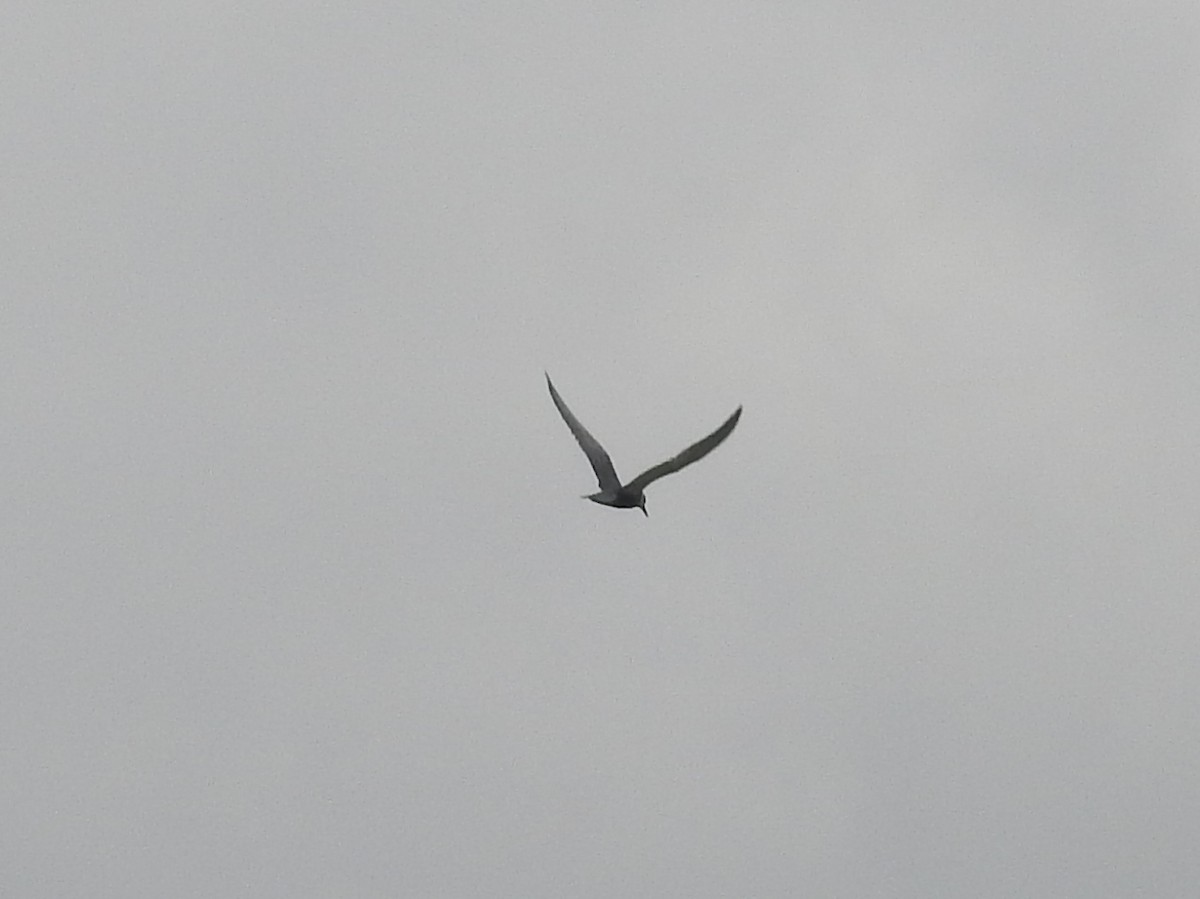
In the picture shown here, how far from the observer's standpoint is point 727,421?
5216 centimetres

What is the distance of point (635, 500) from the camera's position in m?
56.9

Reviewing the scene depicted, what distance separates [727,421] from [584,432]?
17.9 feet

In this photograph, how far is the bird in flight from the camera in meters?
54.1

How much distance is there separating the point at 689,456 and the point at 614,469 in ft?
10.3

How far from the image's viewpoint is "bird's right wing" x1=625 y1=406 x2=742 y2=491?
52.3 metres

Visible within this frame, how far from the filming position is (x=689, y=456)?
5412 cm

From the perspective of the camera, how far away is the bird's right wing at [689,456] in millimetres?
52344

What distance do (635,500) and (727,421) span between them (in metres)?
5.74

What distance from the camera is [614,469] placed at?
56469 mm

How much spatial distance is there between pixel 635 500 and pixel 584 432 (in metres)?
2.59

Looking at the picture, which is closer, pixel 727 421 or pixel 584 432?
pixel 727 421

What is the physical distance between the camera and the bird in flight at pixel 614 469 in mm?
54125
